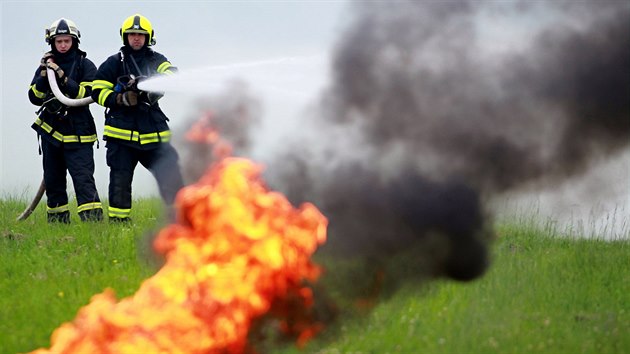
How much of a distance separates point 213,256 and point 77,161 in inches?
216

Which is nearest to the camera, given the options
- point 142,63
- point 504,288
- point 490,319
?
point 490,319

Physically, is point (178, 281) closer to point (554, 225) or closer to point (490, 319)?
point (490, 319)

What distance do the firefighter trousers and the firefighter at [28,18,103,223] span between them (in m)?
0.60

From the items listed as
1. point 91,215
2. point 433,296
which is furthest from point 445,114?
point 91,215

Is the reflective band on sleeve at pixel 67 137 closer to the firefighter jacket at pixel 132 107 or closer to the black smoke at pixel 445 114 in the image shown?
the firefighter jacket at pixel 132 107

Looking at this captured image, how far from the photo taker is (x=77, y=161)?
11953 mm

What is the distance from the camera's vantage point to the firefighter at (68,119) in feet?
39.1

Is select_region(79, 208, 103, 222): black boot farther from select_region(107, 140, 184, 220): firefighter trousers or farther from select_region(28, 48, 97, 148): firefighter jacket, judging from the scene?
select_region(28, 48, 97, 148): firefighter jacket

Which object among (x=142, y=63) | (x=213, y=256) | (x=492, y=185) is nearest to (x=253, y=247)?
(x=213, y=256)

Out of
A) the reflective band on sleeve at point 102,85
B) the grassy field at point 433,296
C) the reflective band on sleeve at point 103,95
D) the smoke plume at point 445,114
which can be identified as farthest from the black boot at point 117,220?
the smoke plume at point 445,114

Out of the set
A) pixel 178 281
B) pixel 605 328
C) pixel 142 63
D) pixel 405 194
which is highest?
pixel 142 63

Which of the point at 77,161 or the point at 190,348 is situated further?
the point at 77,161

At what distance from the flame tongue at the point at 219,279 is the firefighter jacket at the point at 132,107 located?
13.4 feet

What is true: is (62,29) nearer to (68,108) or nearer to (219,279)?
(68,108)
